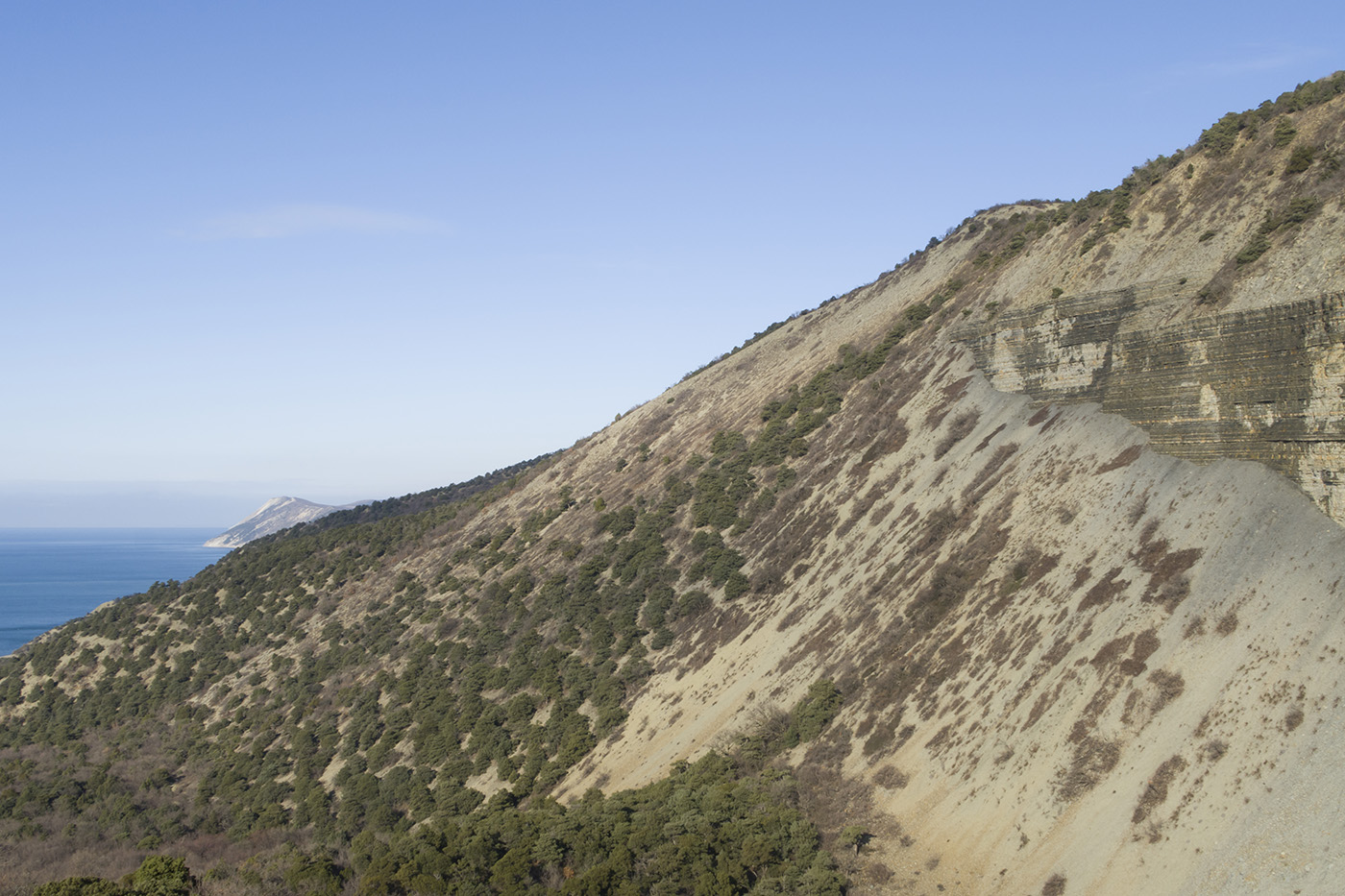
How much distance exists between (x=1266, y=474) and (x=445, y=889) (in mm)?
24384

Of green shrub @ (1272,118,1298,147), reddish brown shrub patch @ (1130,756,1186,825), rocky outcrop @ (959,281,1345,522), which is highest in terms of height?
green shrub @ (1272,118,1298,147)

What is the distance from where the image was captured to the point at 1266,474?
2338 cm

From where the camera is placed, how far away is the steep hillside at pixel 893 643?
2066 centimetres

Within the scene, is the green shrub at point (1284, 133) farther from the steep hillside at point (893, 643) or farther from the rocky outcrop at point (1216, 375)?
the rocky outcrop at point (1216, 375)

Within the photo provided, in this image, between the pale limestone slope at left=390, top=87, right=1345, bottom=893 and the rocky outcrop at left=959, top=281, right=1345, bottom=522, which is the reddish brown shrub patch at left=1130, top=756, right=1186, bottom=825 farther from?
the rocky outcrop at left=959, top=281, right=1345, bottom=522

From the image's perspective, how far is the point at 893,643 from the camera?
100ft

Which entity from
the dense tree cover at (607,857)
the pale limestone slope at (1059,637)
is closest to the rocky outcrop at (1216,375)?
the pale limestone slope at (1059,637)

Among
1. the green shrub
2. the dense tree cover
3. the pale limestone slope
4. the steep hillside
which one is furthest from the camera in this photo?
the green shrub

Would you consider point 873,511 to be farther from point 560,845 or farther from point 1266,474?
point 560,845

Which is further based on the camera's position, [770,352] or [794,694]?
[770,352]

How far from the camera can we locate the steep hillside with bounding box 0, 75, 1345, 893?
20656 millimetres

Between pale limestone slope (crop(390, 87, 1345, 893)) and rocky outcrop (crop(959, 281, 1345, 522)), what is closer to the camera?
pale limestone slope (crop(390, 87, 1345, 893))

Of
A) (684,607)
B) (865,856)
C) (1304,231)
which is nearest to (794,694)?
(865,856)

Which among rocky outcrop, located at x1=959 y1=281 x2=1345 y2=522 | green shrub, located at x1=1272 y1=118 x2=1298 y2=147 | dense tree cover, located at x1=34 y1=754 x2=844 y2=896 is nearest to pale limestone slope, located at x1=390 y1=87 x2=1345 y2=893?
green shrub, located at x1=1272 y1=118 x2=1298 y2=147
